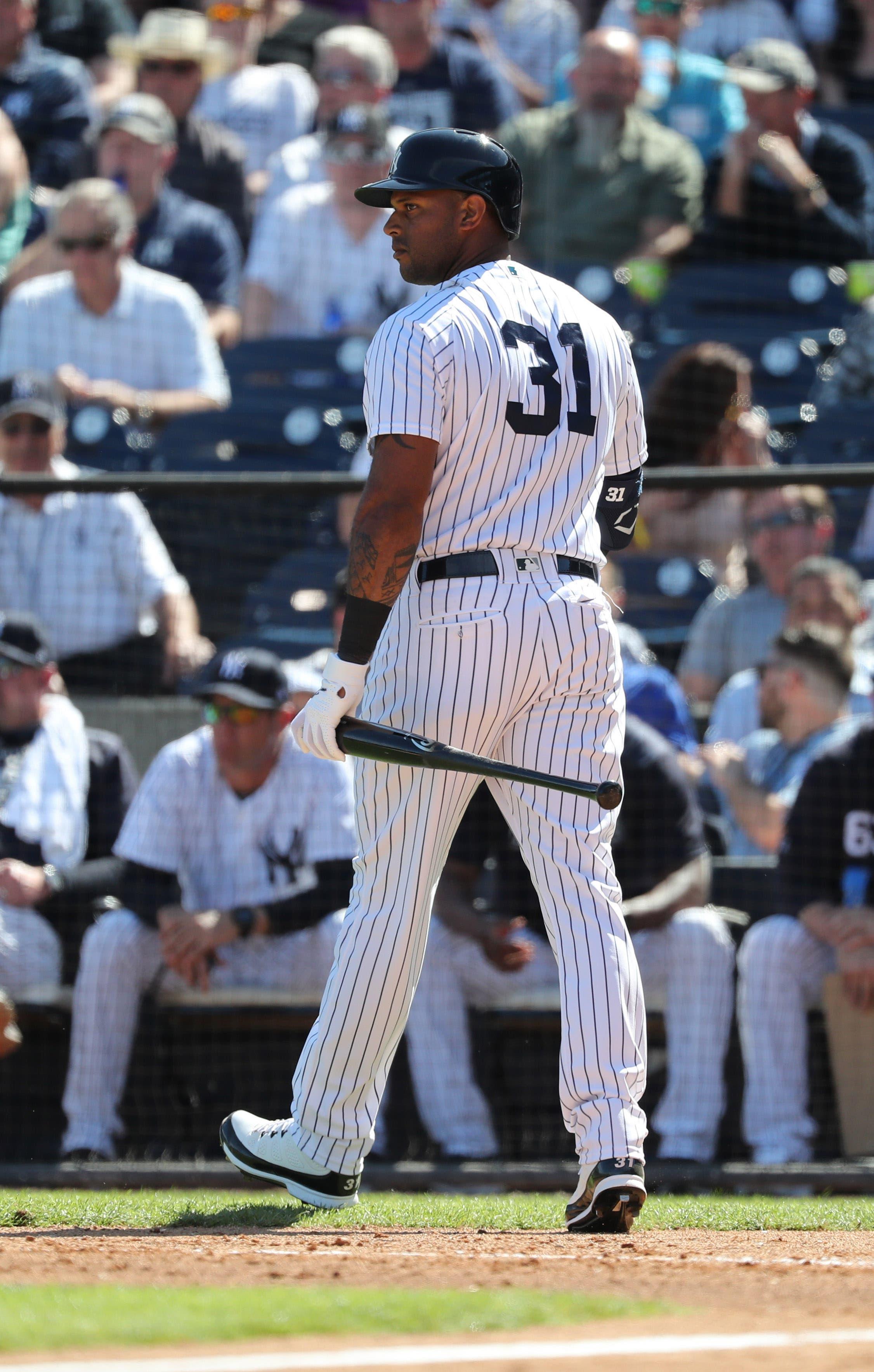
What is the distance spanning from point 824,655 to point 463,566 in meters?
2.94

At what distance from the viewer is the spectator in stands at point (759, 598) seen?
6648 millimetres

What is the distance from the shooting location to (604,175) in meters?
8.64

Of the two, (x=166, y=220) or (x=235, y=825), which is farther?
(x=166, y=220)

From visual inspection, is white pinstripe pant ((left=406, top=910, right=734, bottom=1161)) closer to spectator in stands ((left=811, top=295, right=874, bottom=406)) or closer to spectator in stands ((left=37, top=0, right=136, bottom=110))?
spectator in stands ((left=811, top=295, right=874, bottom=406))

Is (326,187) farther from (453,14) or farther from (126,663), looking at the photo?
(126,663)

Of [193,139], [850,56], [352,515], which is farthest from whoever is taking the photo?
→ [850,56]

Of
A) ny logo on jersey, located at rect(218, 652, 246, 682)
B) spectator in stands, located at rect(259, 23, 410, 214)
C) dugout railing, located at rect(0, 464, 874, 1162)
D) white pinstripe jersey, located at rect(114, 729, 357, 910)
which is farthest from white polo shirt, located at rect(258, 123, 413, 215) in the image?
white pinstripe jersey, located at rect(114, 729, 357, 910)

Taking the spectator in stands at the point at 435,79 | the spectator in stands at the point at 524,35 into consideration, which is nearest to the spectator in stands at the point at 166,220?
the spectator in stands at the point at 435,79

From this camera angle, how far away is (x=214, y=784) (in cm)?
595

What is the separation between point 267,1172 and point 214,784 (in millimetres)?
2536

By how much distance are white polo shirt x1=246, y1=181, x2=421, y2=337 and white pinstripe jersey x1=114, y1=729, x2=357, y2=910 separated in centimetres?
292

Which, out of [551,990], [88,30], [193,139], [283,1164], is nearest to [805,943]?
[551,990]

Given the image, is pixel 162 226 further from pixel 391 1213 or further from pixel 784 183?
pixel 391 1213

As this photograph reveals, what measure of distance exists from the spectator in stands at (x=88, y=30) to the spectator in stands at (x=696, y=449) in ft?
12.8
